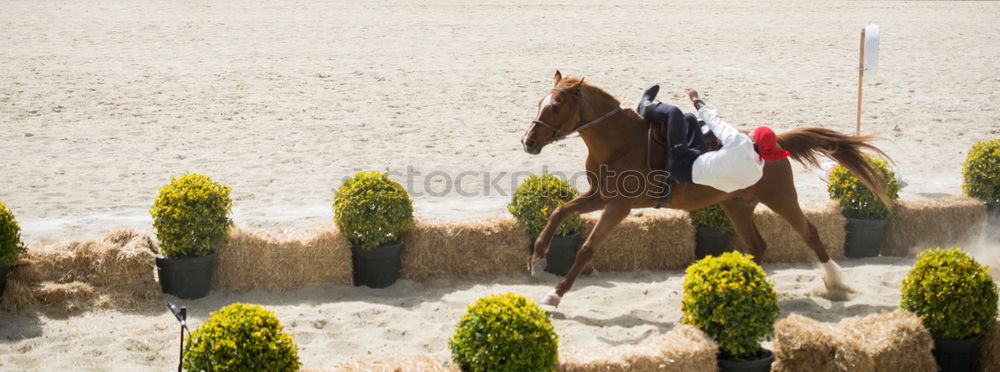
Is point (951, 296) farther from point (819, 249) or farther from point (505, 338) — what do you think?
point (505, 338)

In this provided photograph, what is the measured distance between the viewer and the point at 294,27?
21.3 m

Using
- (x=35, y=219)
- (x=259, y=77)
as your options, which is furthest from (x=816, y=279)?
(x=259, y=77)

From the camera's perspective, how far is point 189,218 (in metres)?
7.34

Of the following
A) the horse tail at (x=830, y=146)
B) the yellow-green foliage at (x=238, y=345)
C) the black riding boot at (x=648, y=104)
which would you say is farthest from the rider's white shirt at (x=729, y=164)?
the yellow-green foliage at (x=238, y=345)

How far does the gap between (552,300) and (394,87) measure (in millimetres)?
9826

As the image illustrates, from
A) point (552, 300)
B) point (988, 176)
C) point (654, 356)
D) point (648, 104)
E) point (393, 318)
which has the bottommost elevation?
point (393, 318)

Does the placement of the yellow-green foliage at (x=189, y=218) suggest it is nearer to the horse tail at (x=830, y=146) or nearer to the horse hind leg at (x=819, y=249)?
the horse hind leg at (x=819, y=249)

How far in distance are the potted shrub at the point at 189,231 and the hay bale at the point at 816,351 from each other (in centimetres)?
458

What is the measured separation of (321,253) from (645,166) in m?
2.92

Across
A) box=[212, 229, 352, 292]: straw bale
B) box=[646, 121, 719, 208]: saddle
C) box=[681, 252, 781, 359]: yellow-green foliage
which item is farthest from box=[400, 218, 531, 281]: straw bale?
box=[681, 252, 781, 359]: yellow-green foliage

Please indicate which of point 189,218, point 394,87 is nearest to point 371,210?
point 189,218

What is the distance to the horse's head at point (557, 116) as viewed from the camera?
23.3 feet

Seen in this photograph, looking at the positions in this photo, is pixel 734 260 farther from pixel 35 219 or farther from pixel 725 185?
pixel 35 219

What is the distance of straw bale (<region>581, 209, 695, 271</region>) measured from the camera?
340 inches
